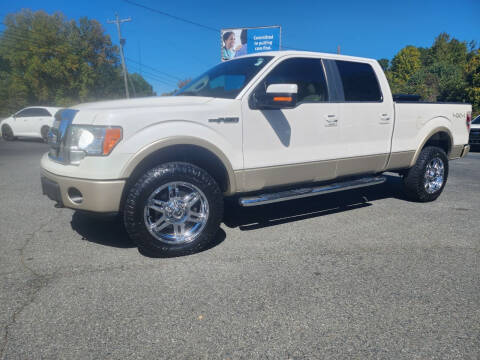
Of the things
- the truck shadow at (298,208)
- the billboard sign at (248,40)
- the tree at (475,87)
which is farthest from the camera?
the tree at (475,87)

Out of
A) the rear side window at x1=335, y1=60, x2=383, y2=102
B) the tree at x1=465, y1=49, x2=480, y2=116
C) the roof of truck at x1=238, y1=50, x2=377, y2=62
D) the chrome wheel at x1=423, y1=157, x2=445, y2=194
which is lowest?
the chrome wheel at x1=423, y1=157, x2=445, y2=194

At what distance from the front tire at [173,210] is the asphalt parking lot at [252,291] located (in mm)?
162

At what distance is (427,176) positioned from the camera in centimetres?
524

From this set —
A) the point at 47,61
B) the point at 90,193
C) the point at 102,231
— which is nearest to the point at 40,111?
the point at 102,231

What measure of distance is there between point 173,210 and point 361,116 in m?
2.72

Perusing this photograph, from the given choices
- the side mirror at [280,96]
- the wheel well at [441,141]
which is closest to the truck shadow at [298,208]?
the wheel well at [441,141]

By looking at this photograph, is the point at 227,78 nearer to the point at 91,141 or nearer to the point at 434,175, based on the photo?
the point at 91,141

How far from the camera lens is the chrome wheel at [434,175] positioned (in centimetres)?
524

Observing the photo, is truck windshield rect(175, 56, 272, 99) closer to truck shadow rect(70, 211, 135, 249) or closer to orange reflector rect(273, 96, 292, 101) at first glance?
orange reflector rect(273, 96, 292, 101)

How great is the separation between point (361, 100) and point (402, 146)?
104 centimetres

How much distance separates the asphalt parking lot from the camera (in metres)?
2.02

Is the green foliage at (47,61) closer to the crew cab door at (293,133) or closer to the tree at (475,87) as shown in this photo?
the tree at (475,87)

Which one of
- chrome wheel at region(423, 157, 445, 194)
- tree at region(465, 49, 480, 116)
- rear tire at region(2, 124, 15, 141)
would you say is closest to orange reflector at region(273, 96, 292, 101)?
chrome wheel at region(423, 157, 445, 194)

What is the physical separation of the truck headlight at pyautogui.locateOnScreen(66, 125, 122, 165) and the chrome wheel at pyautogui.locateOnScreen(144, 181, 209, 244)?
0.59m
